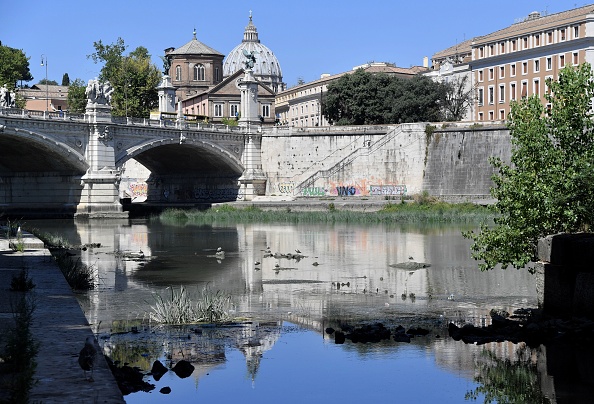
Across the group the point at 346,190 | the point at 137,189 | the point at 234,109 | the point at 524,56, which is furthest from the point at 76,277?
the point at 234,109

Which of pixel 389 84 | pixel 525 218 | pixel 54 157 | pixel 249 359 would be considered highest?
pixel 389 84

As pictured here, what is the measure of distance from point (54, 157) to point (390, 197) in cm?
2238

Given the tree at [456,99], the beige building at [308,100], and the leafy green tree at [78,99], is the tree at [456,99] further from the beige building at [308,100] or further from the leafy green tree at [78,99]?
the leafy green tree at [78,99]

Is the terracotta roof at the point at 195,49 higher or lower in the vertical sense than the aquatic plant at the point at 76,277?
higher

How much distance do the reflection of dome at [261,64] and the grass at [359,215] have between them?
105m

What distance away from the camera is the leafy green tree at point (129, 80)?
89.4 m

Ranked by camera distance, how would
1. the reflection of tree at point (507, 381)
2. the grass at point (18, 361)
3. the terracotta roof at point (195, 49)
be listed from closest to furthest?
1. the grass at point (18, 361)
2. the reflection of tree at point (507, 381)
3. the terracotta roof at point (195, 49)

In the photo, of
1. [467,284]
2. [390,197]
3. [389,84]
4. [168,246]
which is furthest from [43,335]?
[389,84]

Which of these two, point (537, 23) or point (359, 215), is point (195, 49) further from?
point (359, 215)

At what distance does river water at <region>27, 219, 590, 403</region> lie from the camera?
14148mm

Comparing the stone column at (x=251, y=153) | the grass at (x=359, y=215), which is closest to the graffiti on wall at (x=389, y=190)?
the grass at (x=359, y=215)

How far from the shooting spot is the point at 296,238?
44219mm

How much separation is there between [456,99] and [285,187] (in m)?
20.4

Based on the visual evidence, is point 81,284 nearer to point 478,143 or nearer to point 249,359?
point 249,359
